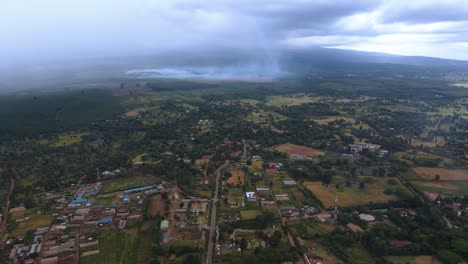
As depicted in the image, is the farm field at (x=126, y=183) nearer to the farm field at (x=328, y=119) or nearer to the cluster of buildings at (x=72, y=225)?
the cluster of buildings at (x=72, y=225)

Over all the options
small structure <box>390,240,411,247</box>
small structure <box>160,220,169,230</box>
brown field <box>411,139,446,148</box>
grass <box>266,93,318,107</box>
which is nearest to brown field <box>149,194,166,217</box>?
small structure <box>160,220,169,230</box>

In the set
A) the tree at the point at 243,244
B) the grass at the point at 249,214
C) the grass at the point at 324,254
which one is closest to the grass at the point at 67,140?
the grass at the point at 249,214

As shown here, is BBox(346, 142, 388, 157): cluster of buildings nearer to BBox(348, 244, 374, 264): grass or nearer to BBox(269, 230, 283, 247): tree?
BBox(348, 244, 374, 264): grass

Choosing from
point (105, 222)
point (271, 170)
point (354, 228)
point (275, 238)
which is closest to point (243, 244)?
point (275, 238)

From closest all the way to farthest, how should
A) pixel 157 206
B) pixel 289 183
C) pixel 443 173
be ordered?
pixel 157 206 → pixel 289 183 → pixel 443 173

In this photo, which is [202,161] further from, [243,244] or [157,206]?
[243,244]

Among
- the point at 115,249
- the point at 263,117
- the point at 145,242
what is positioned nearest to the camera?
the point at 115,249
